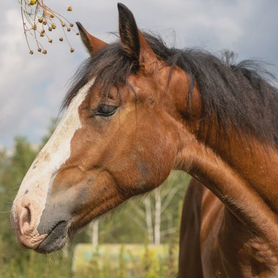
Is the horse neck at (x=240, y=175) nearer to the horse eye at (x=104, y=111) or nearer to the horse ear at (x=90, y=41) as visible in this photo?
the horse eye at (x=104, y=111)

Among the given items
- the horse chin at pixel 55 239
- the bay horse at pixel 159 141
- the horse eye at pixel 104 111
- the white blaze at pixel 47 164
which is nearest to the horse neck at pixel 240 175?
the bay horse at pixel 159 141

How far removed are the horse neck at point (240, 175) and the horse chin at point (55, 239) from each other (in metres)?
0.96

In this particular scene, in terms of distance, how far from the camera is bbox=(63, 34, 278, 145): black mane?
13.1 feet

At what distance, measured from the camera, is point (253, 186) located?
407 cm

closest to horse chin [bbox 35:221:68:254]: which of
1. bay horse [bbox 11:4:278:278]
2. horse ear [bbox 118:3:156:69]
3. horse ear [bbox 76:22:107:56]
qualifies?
bay horse [bbox 11:4:278:278]

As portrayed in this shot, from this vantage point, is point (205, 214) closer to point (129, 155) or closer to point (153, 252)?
point (129, 155)

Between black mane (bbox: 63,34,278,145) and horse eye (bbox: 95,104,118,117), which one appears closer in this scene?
horse eye (bbox: 95,104,118,117)

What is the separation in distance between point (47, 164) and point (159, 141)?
2.63 ft

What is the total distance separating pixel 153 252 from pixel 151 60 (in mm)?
6941

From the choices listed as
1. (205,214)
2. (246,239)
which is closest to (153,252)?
(205,214)

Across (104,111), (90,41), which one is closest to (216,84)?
(104,111)

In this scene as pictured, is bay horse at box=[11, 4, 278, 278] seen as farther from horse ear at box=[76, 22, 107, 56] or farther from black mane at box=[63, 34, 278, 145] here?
horse ear at box=[76, 22, 107, 56]

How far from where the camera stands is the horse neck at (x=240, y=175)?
13.2 feet

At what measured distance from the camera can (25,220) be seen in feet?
11.9
